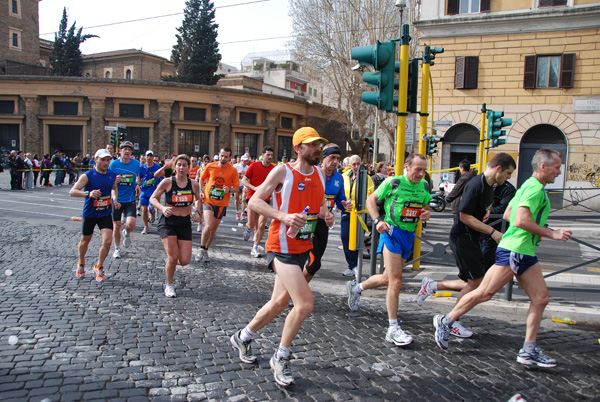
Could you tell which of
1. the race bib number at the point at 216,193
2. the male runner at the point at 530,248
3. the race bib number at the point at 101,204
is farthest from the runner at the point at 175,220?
the male runner at the point at 530,248

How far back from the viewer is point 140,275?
730 centimetres

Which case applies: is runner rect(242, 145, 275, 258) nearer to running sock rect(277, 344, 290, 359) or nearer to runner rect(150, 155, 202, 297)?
runner rect(150, 155, 202, 297)

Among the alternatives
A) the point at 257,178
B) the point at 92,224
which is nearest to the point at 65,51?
→ the point at 257,178

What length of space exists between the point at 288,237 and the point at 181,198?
3.01m

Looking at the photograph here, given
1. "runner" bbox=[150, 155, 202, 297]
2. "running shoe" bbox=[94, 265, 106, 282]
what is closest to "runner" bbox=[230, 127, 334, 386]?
"runner" bbox=[150, 155, 202, 297]

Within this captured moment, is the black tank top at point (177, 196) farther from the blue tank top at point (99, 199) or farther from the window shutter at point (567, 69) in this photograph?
the window shutter at point (567, 69)

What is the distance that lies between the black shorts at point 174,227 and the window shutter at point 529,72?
21.1 meters

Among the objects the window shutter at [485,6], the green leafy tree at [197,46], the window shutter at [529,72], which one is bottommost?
the window shutter at [529,72]

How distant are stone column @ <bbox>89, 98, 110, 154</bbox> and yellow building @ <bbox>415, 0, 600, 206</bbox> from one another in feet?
87.5

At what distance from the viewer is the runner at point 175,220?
6246mm

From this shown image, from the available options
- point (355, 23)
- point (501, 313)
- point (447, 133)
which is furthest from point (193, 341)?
point (355, 23)

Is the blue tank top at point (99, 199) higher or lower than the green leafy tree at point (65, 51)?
lower

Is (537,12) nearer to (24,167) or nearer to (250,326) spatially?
(250,326)

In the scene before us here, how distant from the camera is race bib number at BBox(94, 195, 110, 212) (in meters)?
6.75
